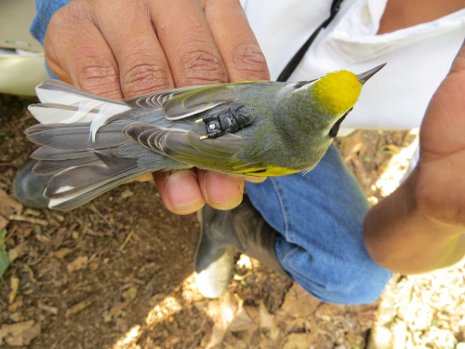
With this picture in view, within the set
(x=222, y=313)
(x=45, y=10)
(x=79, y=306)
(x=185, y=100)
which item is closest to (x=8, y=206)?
(x=79, y=306)

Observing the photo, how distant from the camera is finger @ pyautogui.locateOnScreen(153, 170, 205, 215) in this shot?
1.68 metres

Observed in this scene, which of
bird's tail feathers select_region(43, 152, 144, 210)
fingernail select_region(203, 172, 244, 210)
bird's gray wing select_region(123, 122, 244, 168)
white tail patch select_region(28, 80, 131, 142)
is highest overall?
white tail patch select_region(28, 80, 131, 142)

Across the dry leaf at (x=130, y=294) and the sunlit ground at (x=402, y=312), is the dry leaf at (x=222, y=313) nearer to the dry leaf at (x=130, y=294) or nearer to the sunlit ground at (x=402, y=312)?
the sunlit ground at (x=402, y=312)

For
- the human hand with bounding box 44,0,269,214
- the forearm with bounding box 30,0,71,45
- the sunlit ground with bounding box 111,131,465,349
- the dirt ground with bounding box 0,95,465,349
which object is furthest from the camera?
the sunlit ground with bounding box 111,131,465,349

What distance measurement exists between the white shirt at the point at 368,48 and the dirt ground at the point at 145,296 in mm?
1350

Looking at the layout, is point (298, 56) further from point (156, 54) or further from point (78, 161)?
point (78, 161)

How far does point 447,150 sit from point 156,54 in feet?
3.69

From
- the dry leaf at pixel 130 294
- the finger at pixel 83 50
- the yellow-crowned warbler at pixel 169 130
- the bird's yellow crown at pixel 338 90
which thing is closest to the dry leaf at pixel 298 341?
the dry leaf at pixel 130 294

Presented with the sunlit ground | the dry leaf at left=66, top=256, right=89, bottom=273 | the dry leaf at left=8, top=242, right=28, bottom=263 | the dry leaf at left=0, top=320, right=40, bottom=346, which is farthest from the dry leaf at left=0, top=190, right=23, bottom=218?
the sunlit ground

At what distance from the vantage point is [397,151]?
3869mm

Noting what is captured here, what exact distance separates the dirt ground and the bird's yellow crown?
1717mm

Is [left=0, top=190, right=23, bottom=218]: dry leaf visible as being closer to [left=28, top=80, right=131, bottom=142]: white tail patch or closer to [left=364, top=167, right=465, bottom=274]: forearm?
[left=28, top=80, right=131, bottom=142]: white tail patch

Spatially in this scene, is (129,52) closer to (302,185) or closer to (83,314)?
(302,185)

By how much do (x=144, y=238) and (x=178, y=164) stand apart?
143cm
